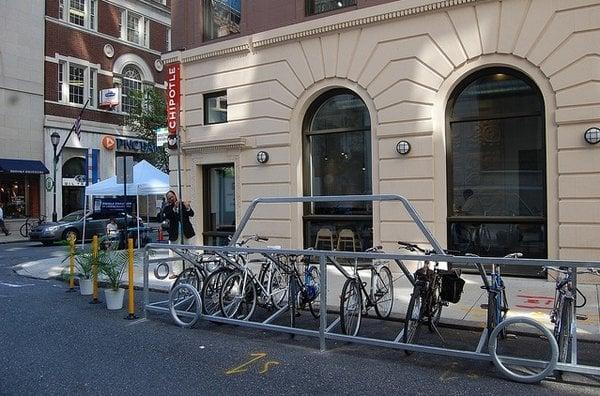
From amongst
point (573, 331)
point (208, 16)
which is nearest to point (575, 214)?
point (573, 331)

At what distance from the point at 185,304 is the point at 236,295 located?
0.94m

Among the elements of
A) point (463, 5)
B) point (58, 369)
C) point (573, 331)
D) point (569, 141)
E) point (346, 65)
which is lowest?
point (58, 369)

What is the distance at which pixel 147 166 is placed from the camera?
1756cm

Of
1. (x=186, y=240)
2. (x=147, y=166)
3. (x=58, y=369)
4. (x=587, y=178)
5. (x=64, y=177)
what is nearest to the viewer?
(x=58, y=369)

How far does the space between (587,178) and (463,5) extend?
3973mm

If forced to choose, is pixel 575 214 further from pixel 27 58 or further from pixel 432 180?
pixel 27 58

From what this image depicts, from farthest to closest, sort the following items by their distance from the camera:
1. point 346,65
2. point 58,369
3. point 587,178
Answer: point 346,65 → point 587,178 → point 58,369

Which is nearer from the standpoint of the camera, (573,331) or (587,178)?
(573,331)

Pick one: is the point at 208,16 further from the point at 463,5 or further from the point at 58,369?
the point at 58,369

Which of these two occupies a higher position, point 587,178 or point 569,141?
point 569,141

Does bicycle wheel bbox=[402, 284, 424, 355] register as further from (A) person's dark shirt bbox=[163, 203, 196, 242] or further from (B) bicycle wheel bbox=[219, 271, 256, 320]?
(A) person's dark shirt bbox=[163, 203, 196, 242]

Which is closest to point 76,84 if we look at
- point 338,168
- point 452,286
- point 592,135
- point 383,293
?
point 338,168

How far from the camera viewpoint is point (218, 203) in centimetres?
1384

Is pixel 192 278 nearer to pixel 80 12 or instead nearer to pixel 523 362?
pixel 523 362
